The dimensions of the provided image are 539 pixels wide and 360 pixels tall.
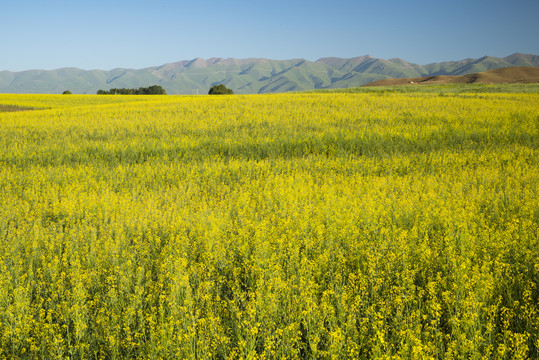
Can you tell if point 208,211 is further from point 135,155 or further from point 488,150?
point 488,150

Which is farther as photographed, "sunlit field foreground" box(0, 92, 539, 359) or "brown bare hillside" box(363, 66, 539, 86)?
"brown bare hillside" box(363, 66, 539, 86)

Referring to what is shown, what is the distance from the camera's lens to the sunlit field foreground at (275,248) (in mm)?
3137

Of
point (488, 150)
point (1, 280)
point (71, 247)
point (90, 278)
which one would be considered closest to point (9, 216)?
point (71, 247)

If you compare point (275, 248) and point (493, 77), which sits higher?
Answer: point (493, 77)

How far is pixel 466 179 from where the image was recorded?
8.07 m

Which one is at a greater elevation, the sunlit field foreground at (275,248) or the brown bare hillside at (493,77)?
the brown bare hillside at (493,77)

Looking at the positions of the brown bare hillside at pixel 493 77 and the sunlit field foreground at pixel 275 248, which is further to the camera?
the brown bare hillside at pixel 493 77

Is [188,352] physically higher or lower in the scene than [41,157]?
lower

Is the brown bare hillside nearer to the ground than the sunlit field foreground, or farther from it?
farther from it

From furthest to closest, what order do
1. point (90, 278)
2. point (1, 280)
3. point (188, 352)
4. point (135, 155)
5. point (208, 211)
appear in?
point (135, 155), point (208, 211), point (90, 278), point (1, 280), point (188, 352)

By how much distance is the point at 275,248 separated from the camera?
4.81 metres

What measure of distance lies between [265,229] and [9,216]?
5.21 metres

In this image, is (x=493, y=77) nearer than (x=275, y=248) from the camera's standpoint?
No

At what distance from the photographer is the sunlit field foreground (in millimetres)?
3137
